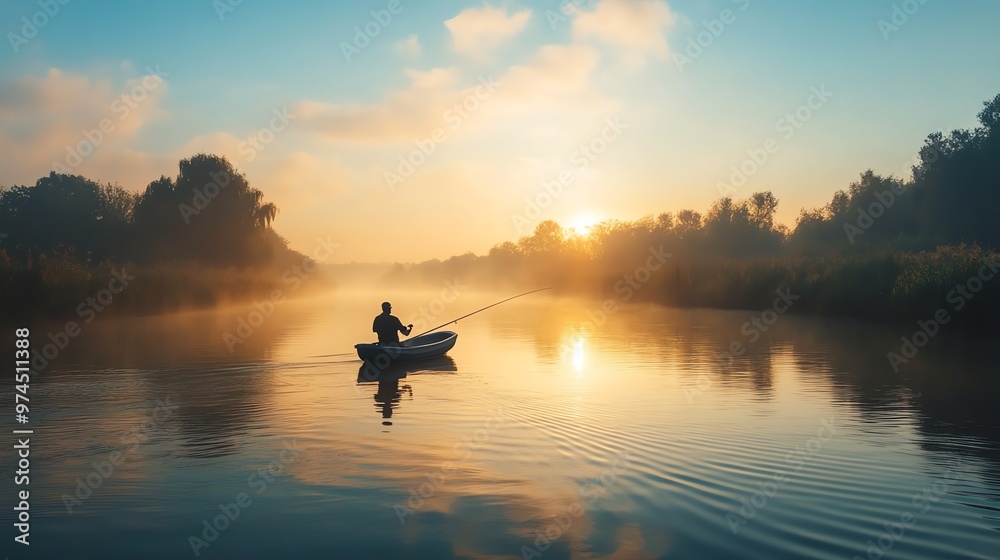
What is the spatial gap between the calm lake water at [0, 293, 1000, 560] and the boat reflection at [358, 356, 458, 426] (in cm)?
16

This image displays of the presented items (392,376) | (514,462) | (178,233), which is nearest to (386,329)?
(392,376)

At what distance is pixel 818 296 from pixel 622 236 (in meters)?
76.7

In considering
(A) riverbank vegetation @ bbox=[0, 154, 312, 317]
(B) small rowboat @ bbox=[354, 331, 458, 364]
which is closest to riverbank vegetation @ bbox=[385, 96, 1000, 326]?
(B) small rowboat @ bbox=[354, 331, 458, 364]

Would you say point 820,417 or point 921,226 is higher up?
point 921,226

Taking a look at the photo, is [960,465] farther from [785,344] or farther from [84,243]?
[84,243]

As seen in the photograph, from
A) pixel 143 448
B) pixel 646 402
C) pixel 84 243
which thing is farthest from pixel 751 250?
pixel 143 448

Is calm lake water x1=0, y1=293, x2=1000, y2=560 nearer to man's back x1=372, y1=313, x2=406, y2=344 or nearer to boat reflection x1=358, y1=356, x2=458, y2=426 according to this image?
boat reflection x1=358, y1=356, x2=458, y2=426

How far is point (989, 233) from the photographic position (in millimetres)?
63656

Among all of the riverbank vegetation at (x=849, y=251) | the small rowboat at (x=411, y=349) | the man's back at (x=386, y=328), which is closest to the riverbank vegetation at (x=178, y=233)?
the small rowboat at (x=411, y=349)

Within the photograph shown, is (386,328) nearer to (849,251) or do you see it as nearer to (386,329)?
(386,329)

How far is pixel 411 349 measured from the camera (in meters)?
22.8

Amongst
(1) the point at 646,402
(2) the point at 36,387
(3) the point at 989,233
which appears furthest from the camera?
(3) the point at 989,233

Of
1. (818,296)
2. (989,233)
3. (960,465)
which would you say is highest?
(989,233)

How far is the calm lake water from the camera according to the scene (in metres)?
7.25
